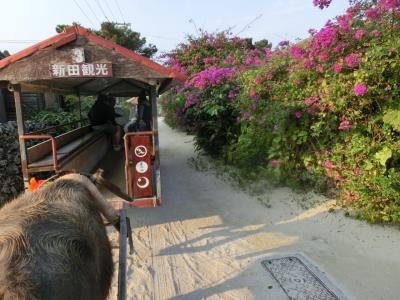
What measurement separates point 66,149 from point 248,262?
12.7ft

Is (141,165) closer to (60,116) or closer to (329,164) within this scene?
(329,164)

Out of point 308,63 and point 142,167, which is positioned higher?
point 308,63

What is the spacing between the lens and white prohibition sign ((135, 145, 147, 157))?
4.64m

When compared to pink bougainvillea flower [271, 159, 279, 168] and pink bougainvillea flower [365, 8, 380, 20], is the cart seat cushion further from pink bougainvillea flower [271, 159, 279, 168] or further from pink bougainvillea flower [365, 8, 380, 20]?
pink bougainvillea flower [365, 8, 380, 20]

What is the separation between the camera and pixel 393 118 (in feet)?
14.6

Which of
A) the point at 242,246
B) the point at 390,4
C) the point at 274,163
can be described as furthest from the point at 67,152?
the point at 390,4

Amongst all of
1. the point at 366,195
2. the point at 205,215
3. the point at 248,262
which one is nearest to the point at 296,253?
the point at 248,262

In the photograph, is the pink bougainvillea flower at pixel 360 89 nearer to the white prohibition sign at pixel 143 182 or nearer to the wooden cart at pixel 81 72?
the wooden cart at pixel 81 72

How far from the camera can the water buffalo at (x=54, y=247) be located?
4.95ft

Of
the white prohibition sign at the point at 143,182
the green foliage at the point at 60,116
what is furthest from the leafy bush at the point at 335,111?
the green foliage at the point at 60,116

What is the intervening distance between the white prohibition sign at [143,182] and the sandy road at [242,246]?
840 mm

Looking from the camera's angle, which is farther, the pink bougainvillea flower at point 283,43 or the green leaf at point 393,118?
the pink bougainvillea flower at point 283,43

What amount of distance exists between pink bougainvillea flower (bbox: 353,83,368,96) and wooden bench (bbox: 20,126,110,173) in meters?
4.16

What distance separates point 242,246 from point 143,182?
1.64 meters
